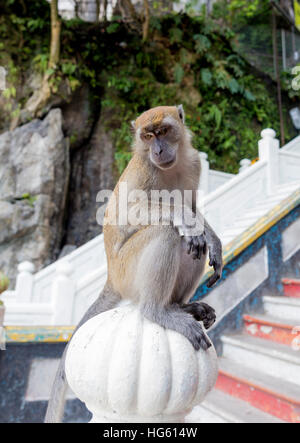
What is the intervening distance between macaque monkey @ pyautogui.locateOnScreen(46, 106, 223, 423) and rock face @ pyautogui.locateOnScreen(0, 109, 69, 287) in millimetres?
6272

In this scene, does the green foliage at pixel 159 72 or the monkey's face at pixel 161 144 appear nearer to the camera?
the monkey's face at pixel 161 144

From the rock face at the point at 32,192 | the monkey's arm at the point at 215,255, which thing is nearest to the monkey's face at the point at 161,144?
the monkey's arm at the point at 215,255

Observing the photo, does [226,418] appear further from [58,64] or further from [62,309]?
[58,64]

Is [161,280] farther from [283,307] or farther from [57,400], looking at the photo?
[283,307]

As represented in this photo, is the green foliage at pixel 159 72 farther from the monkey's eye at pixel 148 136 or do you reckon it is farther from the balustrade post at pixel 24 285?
the monkey's eye at pixel 148 136

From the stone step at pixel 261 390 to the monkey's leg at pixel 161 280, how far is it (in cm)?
130

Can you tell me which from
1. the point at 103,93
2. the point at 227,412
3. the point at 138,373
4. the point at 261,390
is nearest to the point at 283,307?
the point at 261,390

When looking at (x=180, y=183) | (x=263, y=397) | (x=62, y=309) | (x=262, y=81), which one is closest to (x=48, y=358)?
(x=62, y=309)

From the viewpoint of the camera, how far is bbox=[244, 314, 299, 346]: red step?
8.86 ft

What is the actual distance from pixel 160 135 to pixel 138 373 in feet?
3.87

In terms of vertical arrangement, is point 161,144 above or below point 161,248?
above

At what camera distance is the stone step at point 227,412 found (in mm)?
2209

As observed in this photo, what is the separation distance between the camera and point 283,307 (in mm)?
3037
